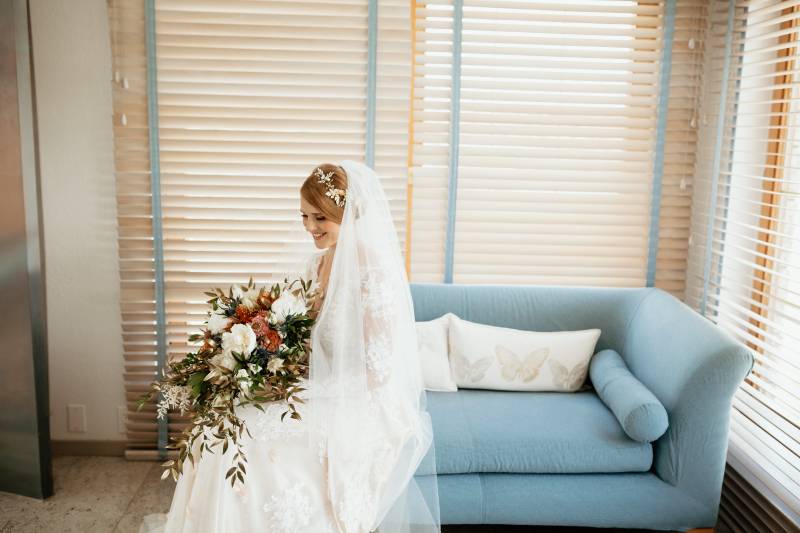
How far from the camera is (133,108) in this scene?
11.2ft

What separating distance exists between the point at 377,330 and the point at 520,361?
997 millimetres

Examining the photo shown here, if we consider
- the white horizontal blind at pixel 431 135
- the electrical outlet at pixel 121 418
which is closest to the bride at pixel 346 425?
the white horizontal blind at pixel 431 135

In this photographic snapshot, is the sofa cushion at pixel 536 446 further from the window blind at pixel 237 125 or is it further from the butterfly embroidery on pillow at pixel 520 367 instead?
the window blind at pixel 237 125

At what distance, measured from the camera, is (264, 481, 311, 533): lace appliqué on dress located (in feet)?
7.16

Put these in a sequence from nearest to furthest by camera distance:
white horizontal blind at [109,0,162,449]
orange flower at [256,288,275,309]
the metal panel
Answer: orange flower at [256,288,275,309]
the metal panel
white horizontal blind at [109,0,162,449]

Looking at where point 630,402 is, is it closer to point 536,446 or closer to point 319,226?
point 536,446

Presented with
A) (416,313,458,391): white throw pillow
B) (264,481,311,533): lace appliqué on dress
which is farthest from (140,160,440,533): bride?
(416,313,458,391): white throw pillow

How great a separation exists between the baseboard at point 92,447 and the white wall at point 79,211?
0.03 meters

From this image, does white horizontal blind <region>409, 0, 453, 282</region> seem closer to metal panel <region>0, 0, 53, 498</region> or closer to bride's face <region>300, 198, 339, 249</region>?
bride's face <region>300, 198, 339, 249</region>

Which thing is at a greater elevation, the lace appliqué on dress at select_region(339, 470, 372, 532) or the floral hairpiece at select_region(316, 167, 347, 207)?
the floral hairpiece at select_region(316, 167, 347, 207)

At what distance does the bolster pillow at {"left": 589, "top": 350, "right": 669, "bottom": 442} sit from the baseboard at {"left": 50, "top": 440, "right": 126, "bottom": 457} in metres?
2.34

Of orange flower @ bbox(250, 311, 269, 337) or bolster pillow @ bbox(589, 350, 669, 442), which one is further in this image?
bolster pillow @ bbox(589, 350, 669, 442)

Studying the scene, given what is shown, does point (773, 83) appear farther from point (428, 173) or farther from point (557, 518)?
point (557, 518)

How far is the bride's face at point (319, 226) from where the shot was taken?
2709mm
